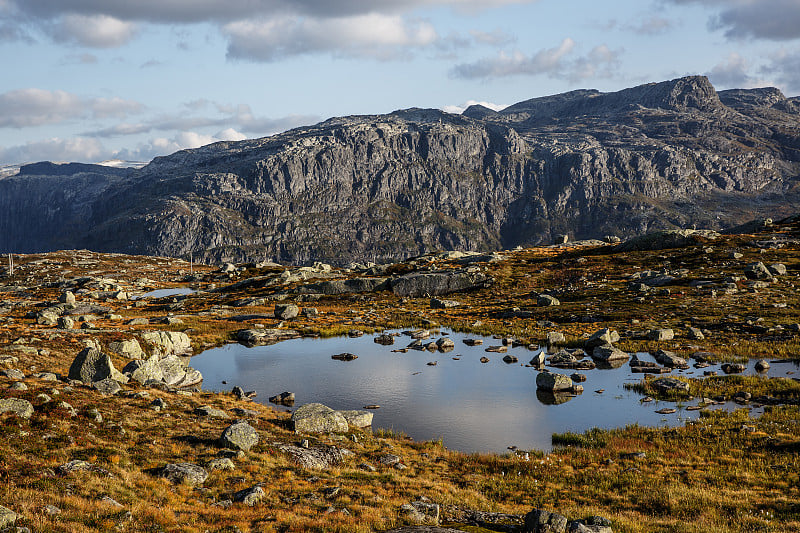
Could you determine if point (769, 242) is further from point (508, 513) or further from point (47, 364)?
point (47, 364)

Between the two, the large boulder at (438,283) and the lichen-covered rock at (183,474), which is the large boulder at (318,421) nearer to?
the lichen-covered rock at (183,474)

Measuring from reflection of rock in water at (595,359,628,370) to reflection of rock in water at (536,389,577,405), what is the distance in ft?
29.2

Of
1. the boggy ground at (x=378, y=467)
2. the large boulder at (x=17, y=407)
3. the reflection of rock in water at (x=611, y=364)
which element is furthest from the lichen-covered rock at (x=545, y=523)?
the reflection of rock in water at (x=611, y=364)

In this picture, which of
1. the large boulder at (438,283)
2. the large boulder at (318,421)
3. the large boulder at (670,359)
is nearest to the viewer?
the large boulder at (318,421)

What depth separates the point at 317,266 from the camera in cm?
14438

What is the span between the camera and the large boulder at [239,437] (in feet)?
→ 87.0

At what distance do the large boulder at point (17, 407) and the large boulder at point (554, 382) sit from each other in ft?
122

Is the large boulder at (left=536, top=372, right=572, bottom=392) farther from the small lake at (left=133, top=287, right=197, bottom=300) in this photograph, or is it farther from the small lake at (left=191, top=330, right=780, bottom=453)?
the small lake at (left=133, top=287, right=197, bottom=300)

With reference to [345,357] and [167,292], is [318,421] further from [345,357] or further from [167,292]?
[167,292]

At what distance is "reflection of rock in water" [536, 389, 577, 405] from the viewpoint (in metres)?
41.2

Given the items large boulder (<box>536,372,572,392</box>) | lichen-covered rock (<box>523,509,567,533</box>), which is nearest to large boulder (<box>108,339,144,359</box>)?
large boulder (<box>536,372,572,392</box>)

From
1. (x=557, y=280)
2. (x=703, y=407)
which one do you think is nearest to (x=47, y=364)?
(x=703, y=407)

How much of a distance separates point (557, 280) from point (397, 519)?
88787 millimetres

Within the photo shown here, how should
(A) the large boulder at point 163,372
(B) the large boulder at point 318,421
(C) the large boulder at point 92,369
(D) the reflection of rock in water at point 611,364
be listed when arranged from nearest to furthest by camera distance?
1. (B) the large boulder at point 318,421
2. (C) the large boulder at point 92,369
3. (A) the large boulder at point 163,372
4. (D) the reflection of rock in water at point 611,364
